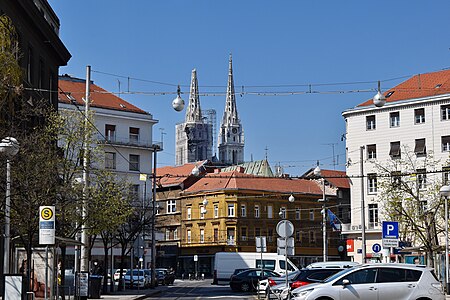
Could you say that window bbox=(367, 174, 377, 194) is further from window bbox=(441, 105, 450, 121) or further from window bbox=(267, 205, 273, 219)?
window bbox=(267, 205, 273, 219)

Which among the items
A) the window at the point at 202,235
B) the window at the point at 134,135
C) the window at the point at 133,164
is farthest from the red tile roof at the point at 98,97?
the window at the point at 202,235

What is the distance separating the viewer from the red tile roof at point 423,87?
80.0 metres

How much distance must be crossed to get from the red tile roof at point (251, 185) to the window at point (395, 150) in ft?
92.0

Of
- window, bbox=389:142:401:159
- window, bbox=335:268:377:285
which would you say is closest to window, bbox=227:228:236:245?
window, bbox=389:142:401:159

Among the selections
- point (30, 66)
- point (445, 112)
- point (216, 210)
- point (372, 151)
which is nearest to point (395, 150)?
point (372, 151)

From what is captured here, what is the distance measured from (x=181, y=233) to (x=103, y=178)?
73867 mm

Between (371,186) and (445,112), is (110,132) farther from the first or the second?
(445,112)

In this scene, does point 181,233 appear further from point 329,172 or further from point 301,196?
point 329,172

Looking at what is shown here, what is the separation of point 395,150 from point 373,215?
6880 millimetres

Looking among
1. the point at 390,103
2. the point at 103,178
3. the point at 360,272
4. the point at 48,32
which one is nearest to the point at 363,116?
the point at 390,103

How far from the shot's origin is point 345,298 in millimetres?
23281

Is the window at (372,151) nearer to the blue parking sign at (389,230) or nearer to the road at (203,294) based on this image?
the road at (203,294)

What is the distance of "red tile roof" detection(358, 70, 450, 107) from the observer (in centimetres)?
8000

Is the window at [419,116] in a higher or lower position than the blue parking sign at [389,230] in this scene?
higher
